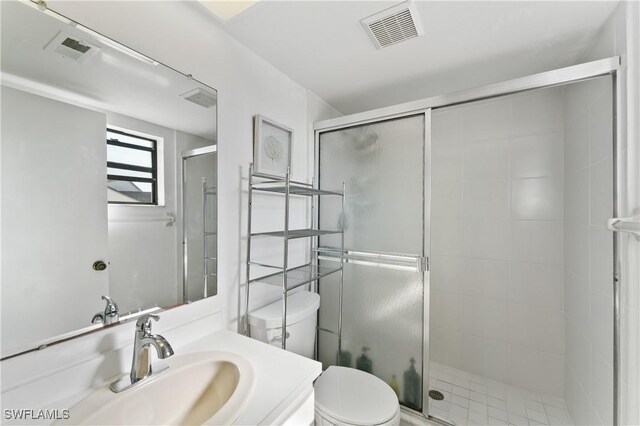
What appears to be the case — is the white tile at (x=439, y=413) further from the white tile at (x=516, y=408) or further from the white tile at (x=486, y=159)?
the white tile at (x=486, y=159)

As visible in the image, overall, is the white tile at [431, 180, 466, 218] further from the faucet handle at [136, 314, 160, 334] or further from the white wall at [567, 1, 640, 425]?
the faucet handle at [136, 314, 160, 334]

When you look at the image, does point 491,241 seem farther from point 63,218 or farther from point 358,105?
point 63,218

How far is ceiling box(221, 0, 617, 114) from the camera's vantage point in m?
1.09

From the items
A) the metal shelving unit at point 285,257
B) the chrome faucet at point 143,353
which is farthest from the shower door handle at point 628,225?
the chrome faucet at point 143,353

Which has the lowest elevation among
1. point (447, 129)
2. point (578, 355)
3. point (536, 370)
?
point (536, 370)

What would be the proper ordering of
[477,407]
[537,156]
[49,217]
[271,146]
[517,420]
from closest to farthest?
[49,217]
[271,146]
[517,420]
[477,407]
[537,156]

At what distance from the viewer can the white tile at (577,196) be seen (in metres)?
1.37

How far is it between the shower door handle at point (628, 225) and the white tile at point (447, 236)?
1035mm

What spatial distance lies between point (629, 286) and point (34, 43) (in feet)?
6.80

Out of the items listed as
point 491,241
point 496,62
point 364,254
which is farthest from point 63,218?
point 491,241

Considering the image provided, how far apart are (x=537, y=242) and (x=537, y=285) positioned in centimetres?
29

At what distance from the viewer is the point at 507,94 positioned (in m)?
1.28

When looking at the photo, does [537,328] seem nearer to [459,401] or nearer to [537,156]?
[459,401]

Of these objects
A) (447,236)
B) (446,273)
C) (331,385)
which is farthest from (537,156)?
(331,385)
